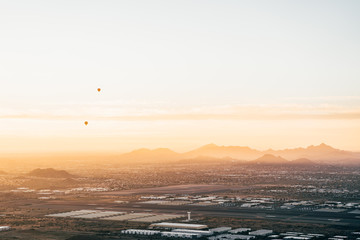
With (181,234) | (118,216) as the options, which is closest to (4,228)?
(118,216)

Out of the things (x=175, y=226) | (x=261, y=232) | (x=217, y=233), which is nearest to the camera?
(x=261, y=232)

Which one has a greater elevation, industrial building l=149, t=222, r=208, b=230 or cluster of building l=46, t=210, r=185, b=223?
cluster of building l=46, t=210, r=185, b=223

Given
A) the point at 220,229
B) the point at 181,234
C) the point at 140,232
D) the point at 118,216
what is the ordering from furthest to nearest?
the point at 118,216
the point at 220,229
the point at 140,232
the point at 181,234

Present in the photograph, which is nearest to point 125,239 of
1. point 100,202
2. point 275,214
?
point 275,214

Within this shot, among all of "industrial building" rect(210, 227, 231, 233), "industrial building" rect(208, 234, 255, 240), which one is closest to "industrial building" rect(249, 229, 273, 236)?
"industrial building" rect(208, 234, 255, 240)

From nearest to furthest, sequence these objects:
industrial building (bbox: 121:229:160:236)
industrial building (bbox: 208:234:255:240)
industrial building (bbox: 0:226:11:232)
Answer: industrial building (bbox: 208:234:255:240) → industrial building (bbox: 121:229:160:236) → industrial building (bbox: 0:226:11:232)

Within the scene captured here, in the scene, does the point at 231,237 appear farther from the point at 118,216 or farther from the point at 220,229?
the point at 118,216

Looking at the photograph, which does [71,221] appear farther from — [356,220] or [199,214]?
[356,220]

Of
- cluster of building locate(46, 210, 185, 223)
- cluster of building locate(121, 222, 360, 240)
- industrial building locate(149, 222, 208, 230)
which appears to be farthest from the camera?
→ cluster of building locate(46, 210, 185, 223)

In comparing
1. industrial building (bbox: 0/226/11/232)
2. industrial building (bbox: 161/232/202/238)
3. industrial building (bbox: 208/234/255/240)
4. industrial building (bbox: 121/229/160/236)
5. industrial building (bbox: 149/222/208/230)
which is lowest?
industrial building (bbox: 208/234/255/240)

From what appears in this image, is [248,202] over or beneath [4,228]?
over

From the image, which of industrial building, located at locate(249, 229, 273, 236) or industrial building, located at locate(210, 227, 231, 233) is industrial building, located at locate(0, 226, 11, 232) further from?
industrial building, located at locate(249, 229, 273, 236)
